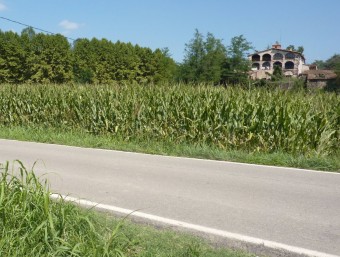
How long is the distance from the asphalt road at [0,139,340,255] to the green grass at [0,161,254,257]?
752 millimetres

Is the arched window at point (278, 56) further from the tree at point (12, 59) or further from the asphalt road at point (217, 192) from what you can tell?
the asphalt road at point (217, 192)

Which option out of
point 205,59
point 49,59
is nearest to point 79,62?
point 49,59

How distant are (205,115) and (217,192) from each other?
16.2 feet

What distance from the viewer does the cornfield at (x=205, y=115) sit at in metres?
9.45

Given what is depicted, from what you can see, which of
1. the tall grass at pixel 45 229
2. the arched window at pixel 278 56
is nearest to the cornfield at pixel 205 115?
the tall grass at pixel 45 229

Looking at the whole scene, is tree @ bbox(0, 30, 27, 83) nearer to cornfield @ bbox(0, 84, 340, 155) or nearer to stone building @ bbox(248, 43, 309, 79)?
cornfield @ bbox(0, 84, 340, 155)

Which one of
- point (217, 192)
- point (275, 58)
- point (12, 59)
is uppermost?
point (275, 58)

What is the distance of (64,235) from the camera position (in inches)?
138

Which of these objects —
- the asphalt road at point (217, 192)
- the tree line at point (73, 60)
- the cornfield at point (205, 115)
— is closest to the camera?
the asphalt road at point (217, 192)

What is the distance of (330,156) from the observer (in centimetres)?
879

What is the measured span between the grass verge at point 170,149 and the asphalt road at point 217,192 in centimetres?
53

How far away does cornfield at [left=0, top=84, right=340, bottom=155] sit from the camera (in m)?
9.45

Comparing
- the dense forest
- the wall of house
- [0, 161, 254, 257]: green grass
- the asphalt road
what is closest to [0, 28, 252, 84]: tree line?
the dense forest

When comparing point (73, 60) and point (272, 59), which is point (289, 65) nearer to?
point (272, 59)
